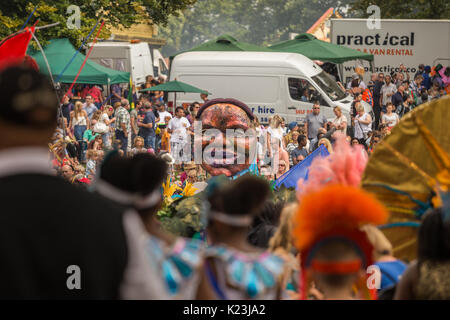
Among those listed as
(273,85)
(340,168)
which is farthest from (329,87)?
(340,168)

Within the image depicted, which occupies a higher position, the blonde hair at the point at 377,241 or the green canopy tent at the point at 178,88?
the green canopy tent at the point at 178,88

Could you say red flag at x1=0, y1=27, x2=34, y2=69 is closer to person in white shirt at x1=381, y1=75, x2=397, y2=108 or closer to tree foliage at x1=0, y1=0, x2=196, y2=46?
tree foliage at x1=0, y1=0, x2=196, y2=46

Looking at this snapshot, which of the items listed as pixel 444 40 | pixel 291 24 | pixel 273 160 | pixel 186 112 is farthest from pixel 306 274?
pixel 291 24

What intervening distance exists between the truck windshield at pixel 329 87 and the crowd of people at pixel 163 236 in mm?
14357

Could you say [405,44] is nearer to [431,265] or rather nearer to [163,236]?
[431,265]

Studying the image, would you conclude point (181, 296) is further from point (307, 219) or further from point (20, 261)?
point (20, 261)

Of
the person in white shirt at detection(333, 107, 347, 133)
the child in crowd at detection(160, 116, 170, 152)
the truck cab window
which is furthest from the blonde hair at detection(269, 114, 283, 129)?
the truck cab window

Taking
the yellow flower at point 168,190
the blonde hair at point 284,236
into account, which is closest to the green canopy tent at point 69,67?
the yellow flower at point 168,190

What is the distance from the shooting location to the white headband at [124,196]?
3201 millimetres

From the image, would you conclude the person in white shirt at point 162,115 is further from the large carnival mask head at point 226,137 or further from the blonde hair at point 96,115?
the large carnival mask head at point 226,137

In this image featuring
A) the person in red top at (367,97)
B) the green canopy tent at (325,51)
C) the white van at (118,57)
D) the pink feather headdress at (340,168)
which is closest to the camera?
the pink feather headdress at (340,168)

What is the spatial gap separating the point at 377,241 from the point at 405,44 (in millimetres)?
22131

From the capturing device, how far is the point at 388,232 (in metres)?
4.47

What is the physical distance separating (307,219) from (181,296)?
608 mm
